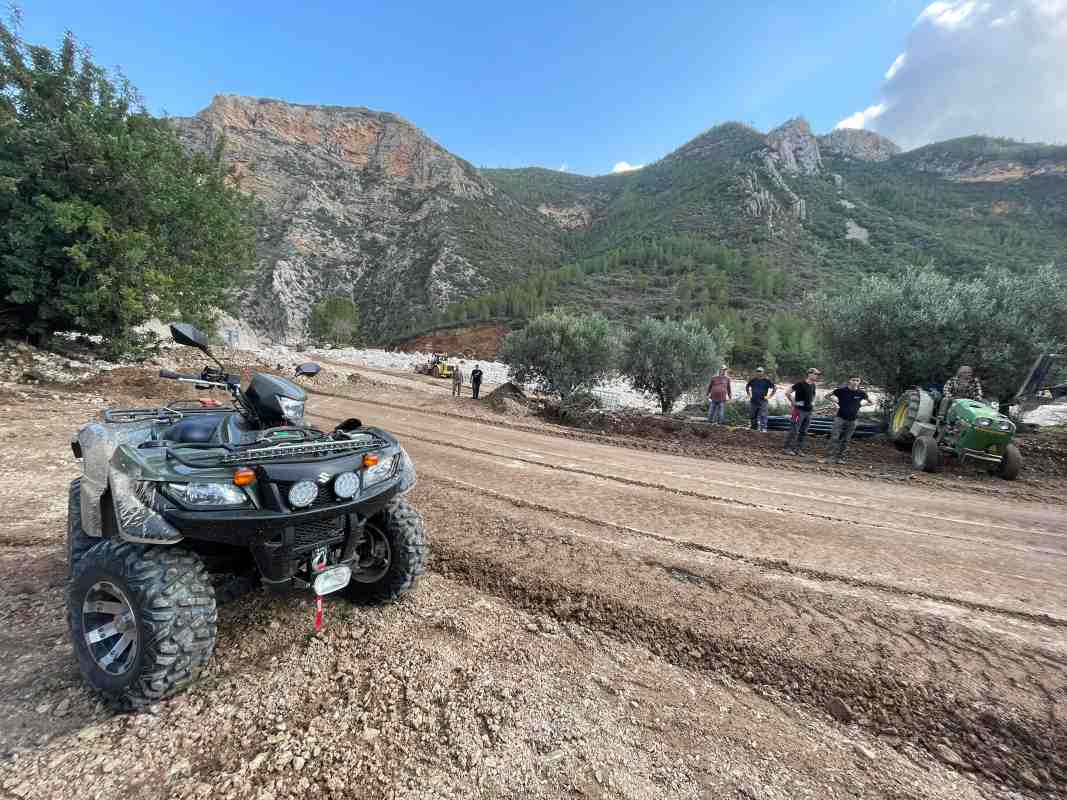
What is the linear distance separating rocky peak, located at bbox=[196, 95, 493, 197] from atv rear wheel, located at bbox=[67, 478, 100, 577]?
10956 centimetres

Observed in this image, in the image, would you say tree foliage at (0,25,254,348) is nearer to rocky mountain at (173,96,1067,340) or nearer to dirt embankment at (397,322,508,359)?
dirt embankment at (397,322,508,359)

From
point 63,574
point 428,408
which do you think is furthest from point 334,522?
point 428,408

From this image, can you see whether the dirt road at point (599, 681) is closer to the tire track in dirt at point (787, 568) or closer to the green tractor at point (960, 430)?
the tire track in dirt at point (787, 568)

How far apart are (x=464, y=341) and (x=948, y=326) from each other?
5275 cm

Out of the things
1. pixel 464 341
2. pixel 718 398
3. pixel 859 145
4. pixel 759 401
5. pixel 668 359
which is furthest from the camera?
pixel 859 145

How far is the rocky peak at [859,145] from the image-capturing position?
12619cm

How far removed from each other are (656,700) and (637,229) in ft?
322

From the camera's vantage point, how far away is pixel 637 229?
9162 centimetres

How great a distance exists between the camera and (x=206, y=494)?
209 centimetres

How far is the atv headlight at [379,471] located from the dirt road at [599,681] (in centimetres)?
95

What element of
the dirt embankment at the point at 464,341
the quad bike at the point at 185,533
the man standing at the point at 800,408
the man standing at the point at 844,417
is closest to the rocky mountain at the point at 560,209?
the dirt embankment at the point at 464,341

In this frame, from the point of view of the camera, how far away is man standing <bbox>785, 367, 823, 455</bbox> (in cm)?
971

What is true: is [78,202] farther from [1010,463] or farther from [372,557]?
[1010,463]

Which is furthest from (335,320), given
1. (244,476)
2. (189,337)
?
(244,476)
